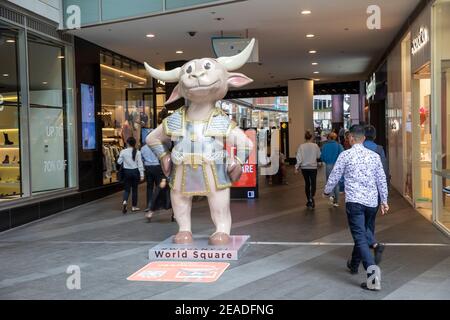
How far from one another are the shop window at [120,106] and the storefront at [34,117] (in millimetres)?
1888

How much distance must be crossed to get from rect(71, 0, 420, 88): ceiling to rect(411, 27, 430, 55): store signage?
0.63m

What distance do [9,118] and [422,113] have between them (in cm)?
777

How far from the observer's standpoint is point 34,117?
10352mm

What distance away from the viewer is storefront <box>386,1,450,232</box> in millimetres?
8281

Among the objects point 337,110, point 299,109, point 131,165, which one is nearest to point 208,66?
point 131,165

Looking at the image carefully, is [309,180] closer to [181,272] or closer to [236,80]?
[236,80]

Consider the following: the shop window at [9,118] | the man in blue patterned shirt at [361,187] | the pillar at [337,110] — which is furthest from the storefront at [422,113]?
the pillar at [337,110]

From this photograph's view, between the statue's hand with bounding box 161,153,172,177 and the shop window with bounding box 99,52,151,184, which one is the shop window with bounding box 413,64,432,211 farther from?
the shop window with bounding box 99,52,151,184

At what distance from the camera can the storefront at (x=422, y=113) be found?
27.2ft

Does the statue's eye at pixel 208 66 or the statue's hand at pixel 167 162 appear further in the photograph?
the statue's hand at pixel 167 162

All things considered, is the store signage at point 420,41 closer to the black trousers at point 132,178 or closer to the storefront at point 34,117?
the black trousers at point 132,178

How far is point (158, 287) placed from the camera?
5344 mm
